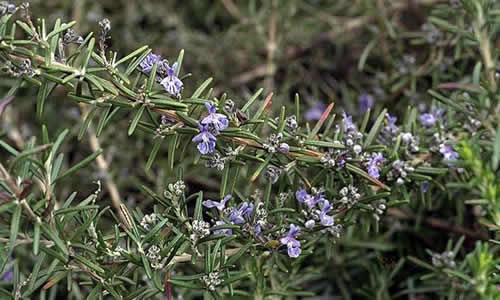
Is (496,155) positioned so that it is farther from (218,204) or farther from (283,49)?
(283,49)

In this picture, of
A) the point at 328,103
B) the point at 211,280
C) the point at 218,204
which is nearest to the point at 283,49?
the point at 328,103

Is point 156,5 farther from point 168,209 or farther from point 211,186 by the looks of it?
point 168,209

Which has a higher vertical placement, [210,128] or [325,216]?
[210,128]

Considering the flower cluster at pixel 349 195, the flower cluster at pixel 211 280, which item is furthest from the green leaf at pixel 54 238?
the flower cluster at pixel 349 195

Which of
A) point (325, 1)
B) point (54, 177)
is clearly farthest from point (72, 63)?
point (325, 1)

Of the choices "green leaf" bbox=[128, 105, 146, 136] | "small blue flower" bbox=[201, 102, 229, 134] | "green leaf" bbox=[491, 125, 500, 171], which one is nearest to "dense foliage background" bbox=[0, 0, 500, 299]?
"green leaf" bbox=[491, 125, 500, 171]

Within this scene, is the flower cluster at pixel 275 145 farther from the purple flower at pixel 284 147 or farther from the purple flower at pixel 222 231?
the purple flower at pixel 222 231
